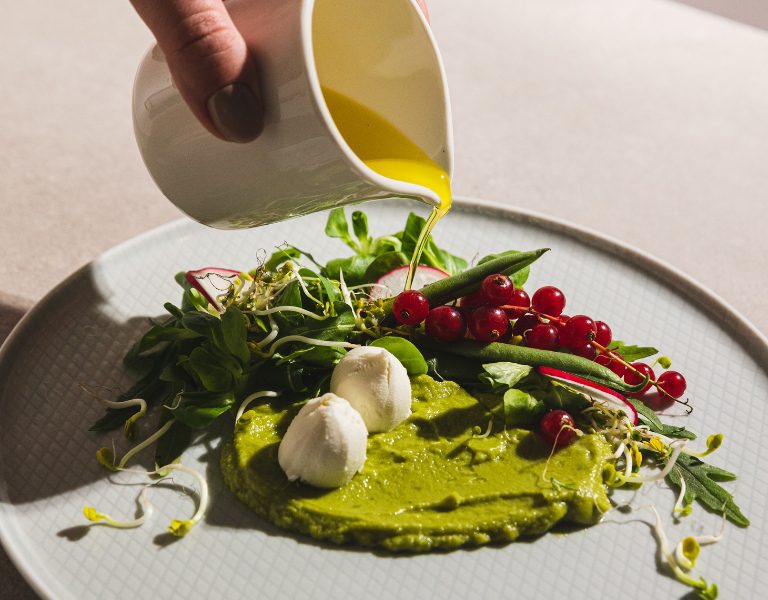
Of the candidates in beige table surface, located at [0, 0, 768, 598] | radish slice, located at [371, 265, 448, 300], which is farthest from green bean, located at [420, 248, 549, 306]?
beige table surface, located at [0, 0, 768, 598]

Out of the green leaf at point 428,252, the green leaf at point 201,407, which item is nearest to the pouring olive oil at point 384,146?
the green leaf at point 428,252

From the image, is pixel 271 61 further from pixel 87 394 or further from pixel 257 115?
pixel 87 394

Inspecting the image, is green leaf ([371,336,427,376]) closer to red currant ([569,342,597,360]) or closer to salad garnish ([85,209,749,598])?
salad garnish ([85,209,749,598])

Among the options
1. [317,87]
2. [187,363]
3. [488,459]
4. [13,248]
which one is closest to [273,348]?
[187,363]

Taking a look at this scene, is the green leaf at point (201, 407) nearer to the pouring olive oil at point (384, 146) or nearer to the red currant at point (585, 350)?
the pouring olive oil at point (384, 146)

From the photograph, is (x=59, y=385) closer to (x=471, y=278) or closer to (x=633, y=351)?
(x=471, y=278)

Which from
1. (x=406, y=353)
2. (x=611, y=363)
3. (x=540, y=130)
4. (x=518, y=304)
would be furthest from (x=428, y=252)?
(x=540, y=130)

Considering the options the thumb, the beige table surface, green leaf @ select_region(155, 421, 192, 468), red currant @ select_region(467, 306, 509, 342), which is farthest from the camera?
the beige table surface
